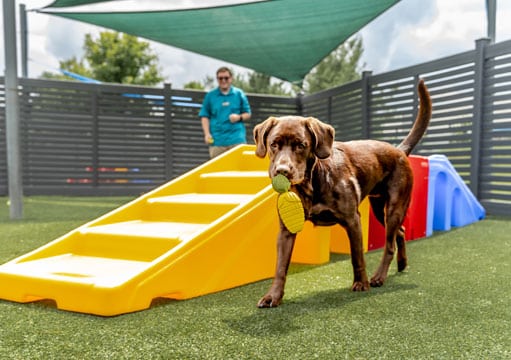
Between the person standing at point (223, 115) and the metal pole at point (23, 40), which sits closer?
the person standing at point (223, 115)

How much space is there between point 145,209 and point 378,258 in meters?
1.78

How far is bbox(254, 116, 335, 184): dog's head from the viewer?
2068mm

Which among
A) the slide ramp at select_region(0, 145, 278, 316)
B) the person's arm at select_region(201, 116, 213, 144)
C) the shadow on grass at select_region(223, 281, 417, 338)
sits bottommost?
the shadow on grass at select_region(223, 281, 417, 338)

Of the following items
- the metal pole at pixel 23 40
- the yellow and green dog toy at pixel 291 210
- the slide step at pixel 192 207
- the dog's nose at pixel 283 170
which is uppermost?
the metal pole at pixel 23 40

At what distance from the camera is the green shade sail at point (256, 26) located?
572 cm

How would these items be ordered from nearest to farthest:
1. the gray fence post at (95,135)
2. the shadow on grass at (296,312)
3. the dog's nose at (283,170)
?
the shadow on grass at (296,312)
the dog's nose at (283,170)
the gray fence post at (95,135)

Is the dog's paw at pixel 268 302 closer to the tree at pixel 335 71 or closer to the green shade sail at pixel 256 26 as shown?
the green shade sail at pixel 256 26

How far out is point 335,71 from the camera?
1510 inches

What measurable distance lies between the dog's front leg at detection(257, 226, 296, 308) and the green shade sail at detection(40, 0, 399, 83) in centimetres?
404

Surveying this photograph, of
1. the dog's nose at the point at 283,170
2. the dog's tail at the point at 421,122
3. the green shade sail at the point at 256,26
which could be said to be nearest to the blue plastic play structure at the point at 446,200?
the dog's tail at the point at 421,122

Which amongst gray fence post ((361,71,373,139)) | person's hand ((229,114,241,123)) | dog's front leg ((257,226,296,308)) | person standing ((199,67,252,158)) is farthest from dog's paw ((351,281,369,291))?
gray fence post ((361,71,373,139))

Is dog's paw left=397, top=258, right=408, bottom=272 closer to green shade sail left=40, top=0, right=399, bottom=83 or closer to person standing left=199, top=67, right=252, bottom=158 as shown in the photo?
person standing left=199, top=67, right=252, bottom=158

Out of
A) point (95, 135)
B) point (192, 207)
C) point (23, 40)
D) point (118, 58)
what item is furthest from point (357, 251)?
point (118, 58)

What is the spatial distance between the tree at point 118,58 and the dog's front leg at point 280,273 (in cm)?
2937
